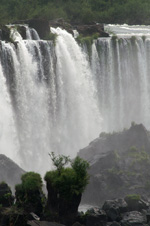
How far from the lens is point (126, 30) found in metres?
73.4

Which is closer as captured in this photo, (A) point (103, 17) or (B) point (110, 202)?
(B) point (110, 202)

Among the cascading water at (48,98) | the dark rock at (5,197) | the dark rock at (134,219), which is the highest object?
the cascading water at (48,98)

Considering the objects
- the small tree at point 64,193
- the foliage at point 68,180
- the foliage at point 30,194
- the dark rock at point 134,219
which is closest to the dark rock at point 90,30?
the foliage at point 68,180

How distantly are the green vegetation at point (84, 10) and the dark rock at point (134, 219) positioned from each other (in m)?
37.4

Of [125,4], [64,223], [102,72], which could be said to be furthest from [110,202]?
[125,4]

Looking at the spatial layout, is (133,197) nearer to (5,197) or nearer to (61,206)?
(61,206)

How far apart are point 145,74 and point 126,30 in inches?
441

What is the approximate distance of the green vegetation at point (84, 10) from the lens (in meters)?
71.0

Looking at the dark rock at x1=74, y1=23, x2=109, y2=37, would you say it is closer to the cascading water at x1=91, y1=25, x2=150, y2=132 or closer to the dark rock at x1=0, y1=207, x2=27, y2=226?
the cascading water at x1=91, y1=25, x2=150, y2=132

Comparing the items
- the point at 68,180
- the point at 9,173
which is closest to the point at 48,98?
the point at 9,173

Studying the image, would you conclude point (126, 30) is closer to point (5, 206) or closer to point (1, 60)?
point (1, 60)

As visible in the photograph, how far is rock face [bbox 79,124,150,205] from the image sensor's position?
41.8 metres

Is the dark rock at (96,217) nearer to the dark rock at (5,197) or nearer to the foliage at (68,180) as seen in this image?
the foliage at (68,180)

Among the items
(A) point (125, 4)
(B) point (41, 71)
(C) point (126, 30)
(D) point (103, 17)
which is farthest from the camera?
(A) point (125, 4)
